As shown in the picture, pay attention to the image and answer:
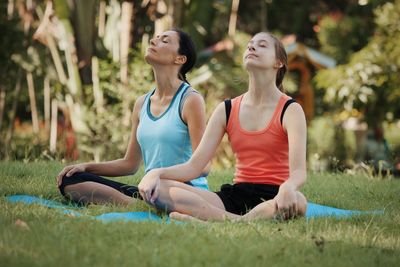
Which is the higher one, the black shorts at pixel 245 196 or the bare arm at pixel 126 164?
the bare arm at pixel 126 164

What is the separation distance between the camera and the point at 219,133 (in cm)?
473

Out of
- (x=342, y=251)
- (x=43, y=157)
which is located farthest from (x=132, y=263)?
(x=43, y=157)

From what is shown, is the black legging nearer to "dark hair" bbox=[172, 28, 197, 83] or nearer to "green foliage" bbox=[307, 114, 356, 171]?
"dark hair" bbox=[172, 28, 197, 83]

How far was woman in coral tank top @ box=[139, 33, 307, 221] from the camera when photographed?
437cm

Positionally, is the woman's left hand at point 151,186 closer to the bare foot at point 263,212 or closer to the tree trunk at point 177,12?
the bare foot at point 263,212

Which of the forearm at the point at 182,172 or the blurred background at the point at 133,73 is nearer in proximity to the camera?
the forearm at the point at 182,172

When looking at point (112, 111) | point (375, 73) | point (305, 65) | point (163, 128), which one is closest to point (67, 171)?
point (163, 128)

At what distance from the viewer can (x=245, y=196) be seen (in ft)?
15.3

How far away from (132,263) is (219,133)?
69.2 inches

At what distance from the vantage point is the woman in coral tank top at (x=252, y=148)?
4367mm

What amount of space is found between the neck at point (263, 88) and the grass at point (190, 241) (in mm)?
837

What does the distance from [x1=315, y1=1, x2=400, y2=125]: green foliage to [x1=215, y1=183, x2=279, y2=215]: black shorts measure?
986cm

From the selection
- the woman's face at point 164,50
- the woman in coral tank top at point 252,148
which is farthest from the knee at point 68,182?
the woman's face at point 164,50

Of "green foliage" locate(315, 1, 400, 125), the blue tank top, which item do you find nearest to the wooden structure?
"green foliage" locate(315, 1, 400, 125)
